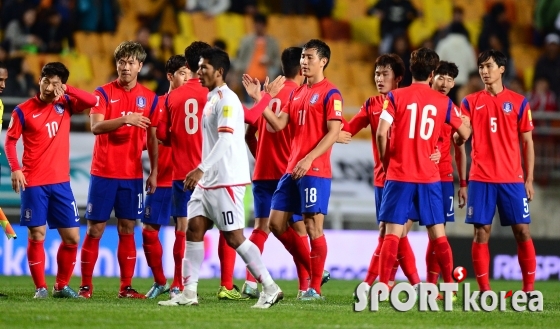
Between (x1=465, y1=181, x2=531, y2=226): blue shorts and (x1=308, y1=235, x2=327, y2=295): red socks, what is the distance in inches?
59.4

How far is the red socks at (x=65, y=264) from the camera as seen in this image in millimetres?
9833

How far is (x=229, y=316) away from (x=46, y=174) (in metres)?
2.71

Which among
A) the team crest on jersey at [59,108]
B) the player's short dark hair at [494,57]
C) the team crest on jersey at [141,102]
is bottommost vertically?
the team crest on jersey at [59,108]

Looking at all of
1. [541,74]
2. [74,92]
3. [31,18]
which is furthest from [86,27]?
[74,92]

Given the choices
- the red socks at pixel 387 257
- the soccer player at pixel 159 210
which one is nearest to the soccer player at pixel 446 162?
the red socks at pixel 387 257

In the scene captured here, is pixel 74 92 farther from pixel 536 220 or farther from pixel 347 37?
pixel 347 37

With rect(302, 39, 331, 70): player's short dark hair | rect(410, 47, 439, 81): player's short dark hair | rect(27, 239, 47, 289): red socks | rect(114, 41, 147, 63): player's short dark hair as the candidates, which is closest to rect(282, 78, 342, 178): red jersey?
rect(302, 39, 331, 70): player's short dark hair

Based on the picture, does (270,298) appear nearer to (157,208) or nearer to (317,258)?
(317,258)

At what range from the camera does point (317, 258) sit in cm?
983

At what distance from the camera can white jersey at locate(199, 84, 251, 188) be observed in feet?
27.3

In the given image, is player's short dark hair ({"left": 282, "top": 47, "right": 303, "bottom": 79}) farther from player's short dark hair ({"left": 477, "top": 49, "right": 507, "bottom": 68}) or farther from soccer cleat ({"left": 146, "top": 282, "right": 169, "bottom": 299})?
soccer cleat ({"left": 146, "top": 282, "right": 169, "bottom": 299})

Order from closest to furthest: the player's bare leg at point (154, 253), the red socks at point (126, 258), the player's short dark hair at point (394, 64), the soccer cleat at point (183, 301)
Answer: the soccer cleat at point (183, 301) → the red socks at point (126, 258) → the player's bare leg at point (154, 253) → the player's short dark hair at point (394, 64)

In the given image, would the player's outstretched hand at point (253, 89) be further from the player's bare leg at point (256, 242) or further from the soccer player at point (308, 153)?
the player's bare leg at point (256, 242)

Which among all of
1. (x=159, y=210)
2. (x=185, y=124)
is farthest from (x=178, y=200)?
(x=185, y=124)
